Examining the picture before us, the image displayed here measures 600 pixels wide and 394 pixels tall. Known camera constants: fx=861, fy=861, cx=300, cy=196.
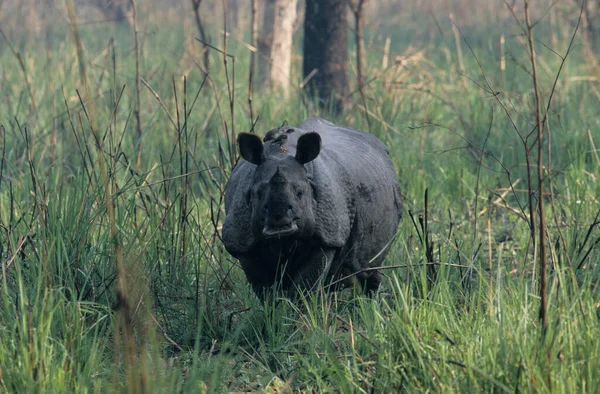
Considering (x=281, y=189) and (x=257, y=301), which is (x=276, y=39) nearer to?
(x=257, y=301)

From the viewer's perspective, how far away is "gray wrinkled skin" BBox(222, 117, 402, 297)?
297 centimetres

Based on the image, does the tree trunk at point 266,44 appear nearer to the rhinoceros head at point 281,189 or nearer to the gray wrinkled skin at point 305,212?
the gray wrinkled skin at point 305,212

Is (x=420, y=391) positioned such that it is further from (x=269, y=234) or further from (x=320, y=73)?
(x=320, y=73)

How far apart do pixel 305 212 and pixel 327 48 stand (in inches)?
170

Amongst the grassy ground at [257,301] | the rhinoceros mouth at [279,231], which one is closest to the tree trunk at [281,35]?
the grassy ground at [257,301]

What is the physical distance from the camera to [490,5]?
15117 mm

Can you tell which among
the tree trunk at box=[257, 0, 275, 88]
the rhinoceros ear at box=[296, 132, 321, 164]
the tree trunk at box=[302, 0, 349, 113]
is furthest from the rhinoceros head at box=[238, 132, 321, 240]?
the tree trunk at box=[257, 0, 275, 88]

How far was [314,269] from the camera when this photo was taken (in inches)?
126

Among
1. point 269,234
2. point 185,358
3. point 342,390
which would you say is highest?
point 269,234

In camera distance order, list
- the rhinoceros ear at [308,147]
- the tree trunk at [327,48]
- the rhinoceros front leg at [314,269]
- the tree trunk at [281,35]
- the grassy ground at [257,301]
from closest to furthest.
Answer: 1. the grassy ground at [257,301]
2. the rhinoceros ear at [308,147]
3. the rhinoceros front leg at [314,269]
4. the tree trunk at [327,48]
5. the tree trunk at [281,35]

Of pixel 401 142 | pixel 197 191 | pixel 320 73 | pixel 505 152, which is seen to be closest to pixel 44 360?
pixel 197 191

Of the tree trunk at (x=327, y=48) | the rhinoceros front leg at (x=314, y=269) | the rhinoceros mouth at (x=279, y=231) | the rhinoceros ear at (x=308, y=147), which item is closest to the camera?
the rhinoceros mouth at (x=279, y=231)

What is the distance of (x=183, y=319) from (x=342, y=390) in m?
1.06

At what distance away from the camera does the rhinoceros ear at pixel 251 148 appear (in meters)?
3.05
